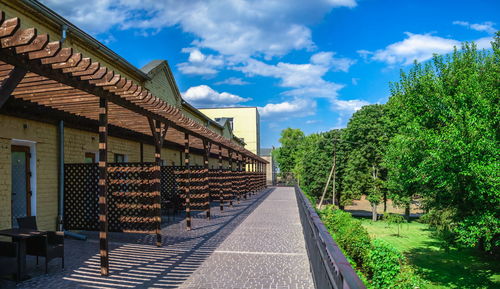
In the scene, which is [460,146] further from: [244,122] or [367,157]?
[244,122]

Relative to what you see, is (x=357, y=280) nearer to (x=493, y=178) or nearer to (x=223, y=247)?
(x=223, y=247)

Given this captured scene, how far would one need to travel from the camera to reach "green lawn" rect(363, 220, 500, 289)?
1745cm

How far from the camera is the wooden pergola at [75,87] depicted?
3.63 m

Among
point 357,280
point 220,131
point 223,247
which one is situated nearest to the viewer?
point 357,280

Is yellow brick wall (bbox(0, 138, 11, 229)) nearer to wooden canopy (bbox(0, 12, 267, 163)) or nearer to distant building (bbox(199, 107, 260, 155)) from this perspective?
wooden canopy (bbox(0, 12, 267, 163))

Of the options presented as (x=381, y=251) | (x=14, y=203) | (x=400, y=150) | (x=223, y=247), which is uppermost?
(x=400, y=150)

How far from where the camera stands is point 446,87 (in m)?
17.0

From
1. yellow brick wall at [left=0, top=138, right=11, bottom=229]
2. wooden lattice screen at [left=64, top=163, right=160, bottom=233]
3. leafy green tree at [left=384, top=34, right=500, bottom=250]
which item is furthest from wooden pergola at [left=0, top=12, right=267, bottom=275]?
leafy green tree at [left=384, top=34, right=500, bottom=250]

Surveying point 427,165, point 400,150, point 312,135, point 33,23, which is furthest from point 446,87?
point 312,135

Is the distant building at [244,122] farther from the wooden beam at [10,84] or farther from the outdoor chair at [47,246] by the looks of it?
the wooden beam at [10,84]

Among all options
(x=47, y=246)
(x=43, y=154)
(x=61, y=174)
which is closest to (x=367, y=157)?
(x=61, y=174)

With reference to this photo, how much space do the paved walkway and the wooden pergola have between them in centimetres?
54

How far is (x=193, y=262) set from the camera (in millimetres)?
6344

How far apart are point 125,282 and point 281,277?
7.36 feet
